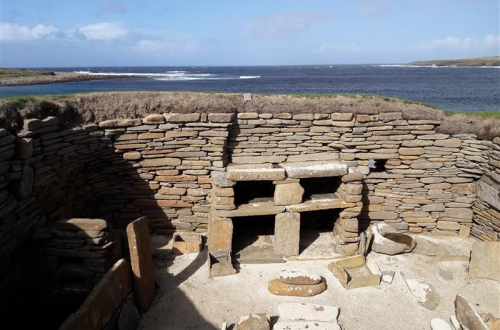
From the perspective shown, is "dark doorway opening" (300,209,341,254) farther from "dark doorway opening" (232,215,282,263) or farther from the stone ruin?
"dark doorway opening" (232,215,282,263)

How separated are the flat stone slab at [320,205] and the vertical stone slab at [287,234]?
0.13m

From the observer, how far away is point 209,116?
662 centimetres

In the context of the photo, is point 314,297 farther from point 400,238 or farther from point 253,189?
point 253,189

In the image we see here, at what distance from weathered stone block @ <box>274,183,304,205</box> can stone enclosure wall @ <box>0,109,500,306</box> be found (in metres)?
0.98

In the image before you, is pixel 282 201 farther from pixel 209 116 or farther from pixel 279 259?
pixel 209 116

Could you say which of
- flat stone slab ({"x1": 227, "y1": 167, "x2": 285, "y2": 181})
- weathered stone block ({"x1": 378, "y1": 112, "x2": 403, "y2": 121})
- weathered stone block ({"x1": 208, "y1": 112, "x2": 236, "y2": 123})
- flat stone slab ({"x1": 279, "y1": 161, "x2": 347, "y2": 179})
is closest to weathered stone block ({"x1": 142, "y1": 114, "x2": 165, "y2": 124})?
weathered stone block ({"x1": 208, "y1": 112, "x2": 236, "y2": 123})

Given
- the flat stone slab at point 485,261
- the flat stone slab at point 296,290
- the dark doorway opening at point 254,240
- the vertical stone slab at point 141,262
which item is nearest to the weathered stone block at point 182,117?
the vertical stone slab at point 141,262

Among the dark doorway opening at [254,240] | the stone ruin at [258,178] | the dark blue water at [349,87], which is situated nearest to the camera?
the stone ruin at [258,178]

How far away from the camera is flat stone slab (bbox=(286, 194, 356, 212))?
6.20m

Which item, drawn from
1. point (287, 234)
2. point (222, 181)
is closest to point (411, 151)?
point (287, 234)

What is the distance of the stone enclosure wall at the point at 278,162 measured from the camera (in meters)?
6.58

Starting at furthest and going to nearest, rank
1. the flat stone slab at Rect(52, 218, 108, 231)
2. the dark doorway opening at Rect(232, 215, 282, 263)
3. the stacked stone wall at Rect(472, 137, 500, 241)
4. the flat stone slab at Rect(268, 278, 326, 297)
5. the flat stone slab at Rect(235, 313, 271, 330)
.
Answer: the stacked stone wall at Rect(472, 137, 500, 241) < the dark doorway opening at Rect(232, 215, 282, 263) < the flat stone slab at Rect(268, 278, 326, 297) < the flat stone slab at Rect(52, 218, 108, 231) < the flat stone slab at Rect(235, 313, 271, 330)

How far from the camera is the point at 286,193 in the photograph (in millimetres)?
6203

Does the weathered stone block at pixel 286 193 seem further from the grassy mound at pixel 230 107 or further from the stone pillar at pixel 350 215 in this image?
the grassy mound at pixel 230 107
